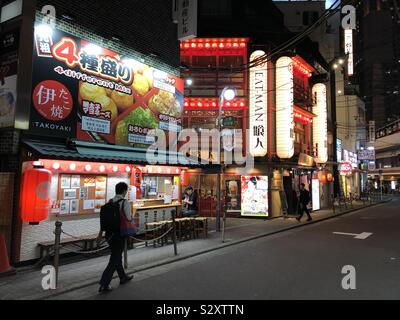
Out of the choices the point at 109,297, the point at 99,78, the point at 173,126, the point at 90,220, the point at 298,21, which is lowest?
the point at 109,297

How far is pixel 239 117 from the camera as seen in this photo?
792 inches

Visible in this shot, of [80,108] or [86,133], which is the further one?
[86,133]

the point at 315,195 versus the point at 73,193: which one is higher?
the point at 73,193

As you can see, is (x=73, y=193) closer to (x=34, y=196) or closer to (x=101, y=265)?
(x=34, y=196)

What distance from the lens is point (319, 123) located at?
26.6m

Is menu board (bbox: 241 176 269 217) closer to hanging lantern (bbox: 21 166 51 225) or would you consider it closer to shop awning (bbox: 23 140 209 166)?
shop awning (bbox: 23 140 209 166)

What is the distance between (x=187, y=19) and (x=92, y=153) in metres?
8.11

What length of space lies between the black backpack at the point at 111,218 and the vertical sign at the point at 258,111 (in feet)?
43.4

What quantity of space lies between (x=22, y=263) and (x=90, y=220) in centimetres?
241

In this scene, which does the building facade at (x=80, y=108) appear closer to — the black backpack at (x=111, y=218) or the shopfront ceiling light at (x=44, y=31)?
the shopfront ceiling light at (x=44, y=31)

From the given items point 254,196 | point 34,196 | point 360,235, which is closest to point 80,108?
point 34,196

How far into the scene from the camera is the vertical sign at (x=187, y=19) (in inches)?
557

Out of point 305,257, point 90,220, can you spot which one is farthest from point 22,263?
point 305,257
